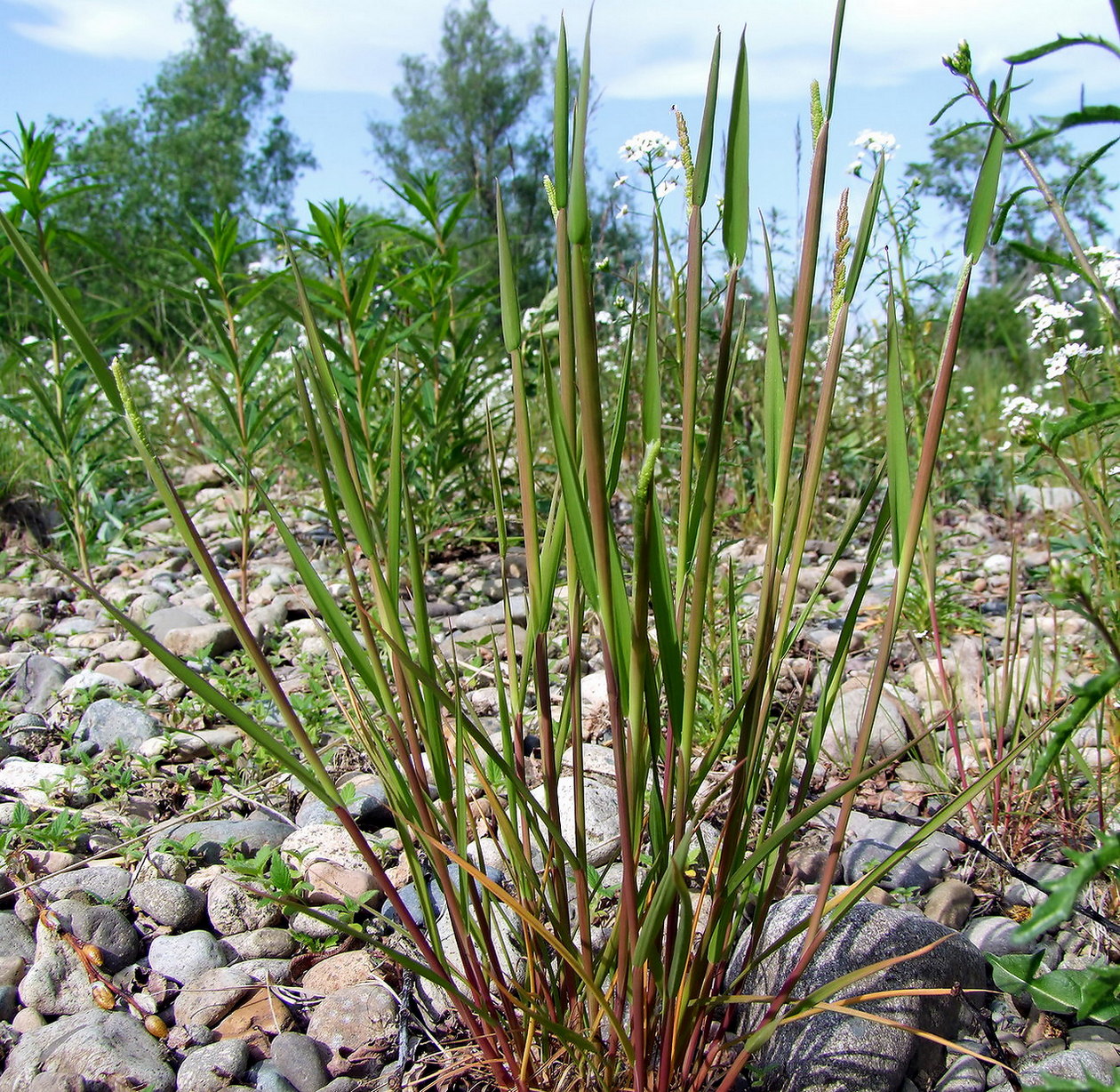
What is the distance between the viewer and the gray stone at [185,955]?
4.24 ft

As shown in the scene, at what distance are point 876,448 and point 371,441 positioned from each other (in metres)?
1.89

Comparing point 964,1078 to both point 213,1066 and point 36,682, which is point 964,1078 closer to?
point 213,1066

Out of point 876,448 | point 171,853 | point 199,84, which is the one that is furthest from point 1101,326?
point 199,84

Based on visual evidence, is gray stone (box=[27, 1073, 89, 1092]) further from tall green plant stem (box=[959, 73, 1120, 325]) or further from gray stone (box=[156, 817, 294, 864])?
tall green plant stem (box=[959, 73, 1120, 325])

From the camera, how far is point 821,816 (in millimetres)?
1651

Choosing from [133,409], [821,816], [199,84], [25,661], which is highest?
[199,84]

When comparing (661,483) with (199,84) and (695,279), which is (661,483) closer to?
(695,279)

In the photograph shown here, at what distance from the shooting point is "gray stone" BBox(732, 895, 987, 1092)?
1.04 m

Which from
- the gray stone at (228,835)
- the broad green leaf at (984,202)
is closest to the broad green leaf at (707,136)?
the broad green leaf at (984,202)

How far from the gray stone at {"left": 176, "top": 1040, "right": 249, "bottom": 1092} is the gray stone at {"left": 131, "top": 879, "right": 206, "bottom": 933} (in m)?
0.30

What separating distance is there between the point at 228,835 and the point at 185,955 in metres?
0.27

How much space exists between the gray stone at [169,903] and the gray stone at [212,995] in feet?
0.47

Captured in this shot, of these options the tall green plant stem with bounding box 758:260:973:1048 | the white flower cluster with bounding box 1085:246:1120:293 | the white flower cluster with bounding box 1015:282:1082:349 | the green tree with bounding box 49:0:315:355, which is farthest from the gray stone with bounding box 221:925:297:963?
the green tree with bounding box 49:0:315:355

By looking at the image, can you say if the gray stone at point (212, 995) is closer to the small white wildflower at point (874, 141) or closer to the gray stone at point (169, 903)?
the gray stone at point (169, 903)
